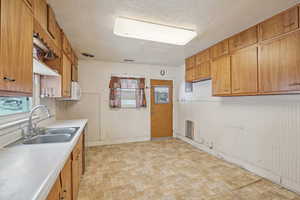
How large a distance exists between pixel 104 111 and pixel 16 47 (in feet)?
11.6

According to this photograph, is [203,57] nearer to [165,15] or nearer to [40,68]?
[165,15]

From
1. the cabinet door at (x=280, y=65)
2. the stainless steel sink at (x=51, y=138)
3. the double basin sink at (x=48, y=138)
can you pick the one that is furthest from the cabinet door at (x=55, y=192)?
the cabinet door at (x=280, y=65)

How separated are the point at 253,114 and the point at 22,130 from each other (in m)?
3.56

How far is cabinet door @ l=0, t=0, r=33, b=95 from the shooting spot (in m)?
0.91

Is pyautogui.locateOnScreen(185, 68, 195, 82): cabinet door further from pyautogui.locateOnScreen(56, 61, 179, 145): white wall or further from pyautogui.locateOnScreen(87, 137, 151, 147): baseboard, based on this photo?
pyautogui.locateOnScreen(87, 137, 151, 147): baseboard

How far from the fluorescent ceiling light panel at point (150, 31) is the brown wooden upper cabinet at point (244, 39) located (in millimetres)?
837

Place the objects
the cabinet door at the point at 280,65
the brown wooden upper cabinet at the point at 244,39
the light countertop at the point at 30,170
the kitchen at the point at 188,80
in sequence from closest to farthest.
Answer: the light countertop at the point at 30,170 → the kitchen at the point at 188,80 → the cabinet door at the point at 280,65 → the brown wooden upper cabinet at the point at 244,39

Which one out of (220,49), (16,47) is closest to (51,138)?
(16,47)

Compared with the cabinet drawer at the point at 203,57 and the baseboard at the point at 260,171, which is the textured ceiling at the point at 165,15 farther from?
the baseboard at the point at 260,171

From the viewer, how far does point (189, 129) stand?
4.58 metres

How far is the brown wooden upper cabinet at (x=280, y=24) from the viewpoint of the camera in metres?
1.90

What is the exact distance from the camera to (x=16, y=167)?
971 mm

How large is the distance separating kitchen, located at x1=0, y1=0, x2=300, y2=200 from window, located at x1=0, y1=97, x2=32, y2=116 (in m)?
0.02

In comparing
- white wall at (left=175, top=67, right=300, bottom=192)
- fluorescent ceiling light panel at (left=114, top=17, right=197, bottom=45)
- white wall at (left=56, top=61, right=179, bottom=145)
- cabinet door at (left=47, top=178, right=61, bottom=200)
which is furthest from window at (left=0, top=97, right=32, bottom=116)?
white wall at (left=175, top=67, right=300, bottom=192)
